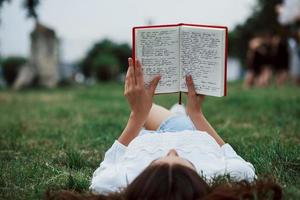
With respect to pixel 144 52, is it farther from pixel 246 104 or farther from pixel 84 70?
pixel 84 70

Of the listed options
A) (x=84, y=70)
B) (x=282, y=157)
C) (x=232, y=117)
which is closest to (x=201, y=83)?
(x=282, y=157)

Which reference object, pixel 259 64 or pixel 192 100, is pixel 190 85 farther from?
pixel 259 64

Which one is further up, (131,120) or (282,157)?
(131,120)

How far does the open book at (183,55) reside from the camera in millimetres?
3305

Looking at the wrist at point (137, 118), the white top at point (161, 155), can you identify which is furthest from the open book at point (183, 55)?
the white top at point (161, 155)

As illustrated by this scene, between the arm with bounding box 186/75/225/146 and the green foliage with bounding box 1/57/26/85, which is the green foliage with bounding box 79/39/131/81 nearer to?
the green foliage with bounding box 1/57/26/85

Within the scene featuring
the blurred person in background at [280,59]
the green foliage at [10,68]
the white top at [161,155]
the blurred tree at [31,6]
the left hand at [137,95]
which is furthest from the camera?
the green foliage at [10,68]

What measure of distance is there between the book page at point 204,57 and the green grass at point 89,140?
60 centimetres

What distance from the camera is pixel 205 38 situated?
3.31 meters

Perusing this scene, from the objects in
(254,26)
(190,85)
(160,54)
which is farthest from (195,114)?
(254,26)

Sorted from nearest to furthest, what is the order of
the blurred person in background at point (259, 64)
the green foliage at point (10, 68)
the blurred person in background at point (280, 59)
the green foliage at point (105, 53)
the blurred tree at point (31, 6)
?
the blurred tree at point (31, 6) < the blurred person in background at point (259, 64) < the blurred person in background at point (280, 59) < the green foliage at point (10, 68) < the green foliage at point (105, 53)

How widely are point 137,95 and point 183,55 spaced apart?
41 centimetres

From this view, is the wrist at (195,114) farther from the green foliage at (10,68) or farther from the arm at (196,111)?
the green foliage at (10,68)

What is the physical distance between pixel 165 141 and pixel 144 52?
1.86 feet
